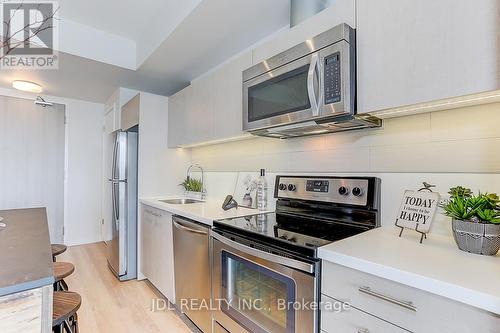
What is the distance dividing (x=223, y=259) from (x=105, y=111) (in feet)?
11.9

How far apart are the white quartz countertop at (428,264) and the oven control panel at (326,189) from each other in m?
0.31

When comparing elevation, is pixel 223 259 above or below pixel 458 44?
below

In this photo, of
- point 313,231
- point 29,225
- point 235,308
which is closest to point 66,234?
point 29,225

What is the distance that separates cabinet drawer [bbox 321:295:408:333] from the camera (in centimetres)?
85

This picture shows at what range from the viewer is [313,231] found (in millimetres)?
1331

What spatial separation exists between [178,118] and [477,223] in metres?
2.48

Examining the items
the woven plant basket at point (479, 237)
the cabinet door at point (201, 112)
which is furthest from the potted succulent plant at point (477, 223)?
the cabinet door at point (201, 112)

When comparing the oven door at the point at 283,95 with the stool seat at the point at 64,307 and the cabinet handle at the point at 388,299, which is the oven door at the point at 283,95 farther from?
the stool seat at the point at 64,307

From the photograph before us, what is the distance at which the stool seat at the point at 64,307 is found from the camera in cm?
111

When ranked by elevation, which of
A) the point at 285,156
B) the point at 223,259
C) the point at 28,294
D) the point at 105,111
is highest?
the point at 105,111

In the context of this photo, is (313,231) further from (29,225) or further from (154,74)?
(154,74)

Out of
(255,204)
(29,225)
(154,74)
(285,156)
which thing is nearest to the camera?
(29,225)
